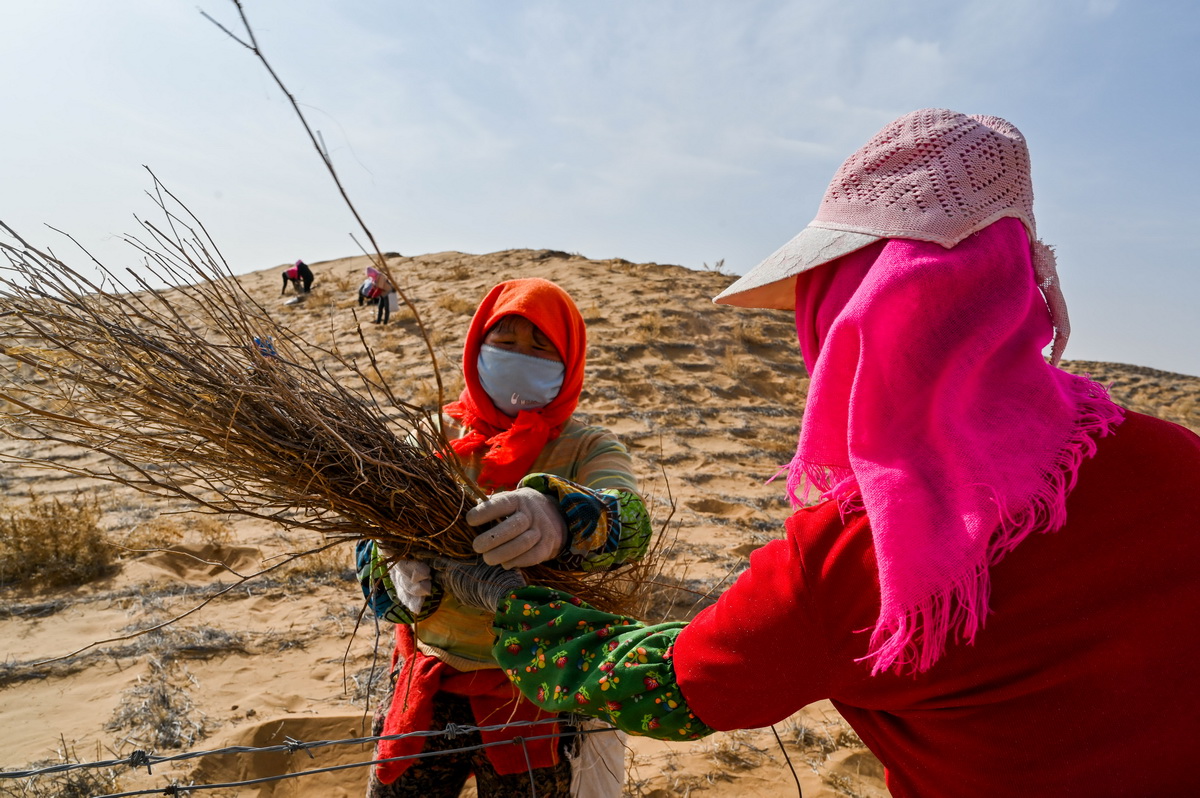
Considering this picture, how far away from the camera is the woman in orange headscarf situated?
1.54 metres

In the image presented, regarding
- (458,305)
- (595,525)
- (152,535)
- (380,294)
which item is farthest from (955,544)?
(458,305)

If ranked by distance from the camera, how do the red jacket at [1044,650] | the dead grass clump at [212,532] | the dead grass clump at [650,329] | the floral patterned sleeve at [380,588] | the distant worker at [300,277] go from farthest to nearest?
the distant worker at [300,277] → the dead grass clump at [650,329] → the dead grass clump at [212,532] → the floral patterned sleeve at [380,588] → the red jacket at [1044,650]

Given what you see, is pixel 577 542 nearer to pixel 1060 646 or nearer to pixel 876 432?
pixel 876 432

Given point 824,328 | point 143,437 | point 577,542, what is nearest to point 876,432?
point 824,328

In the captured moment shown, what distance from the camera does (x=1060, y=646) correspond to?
0.88 m

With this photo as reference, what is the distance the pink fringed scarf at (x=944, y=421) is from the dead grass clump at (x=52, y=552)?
542 centimetres

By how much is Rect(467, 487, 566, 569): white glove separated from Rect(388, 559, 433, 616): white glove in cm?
16

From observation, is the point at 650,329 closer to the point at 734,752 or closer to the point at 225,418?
the point at 734,752

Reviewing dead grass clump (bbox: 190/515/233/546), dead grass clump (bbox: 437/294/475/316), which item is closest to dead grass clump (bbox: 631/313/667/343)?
dead grass clump (bbox: 437/294/475/316)

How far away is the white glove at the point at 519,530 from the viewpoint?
4.71 ft

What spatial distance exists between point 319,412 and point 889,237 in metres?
1.25

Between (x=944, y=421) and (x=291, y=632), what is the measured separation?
13.4 ft

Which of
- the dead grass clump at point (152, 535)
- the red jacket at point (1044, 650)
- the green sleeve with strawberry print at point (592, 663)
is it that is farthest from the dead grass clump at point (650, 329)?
the red jacket at point (1044, 650)

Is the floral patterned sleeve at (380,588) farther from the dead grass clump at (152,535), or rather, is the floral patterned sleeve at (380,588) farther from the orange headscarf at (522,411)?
the dead grass clump at (152,535)
